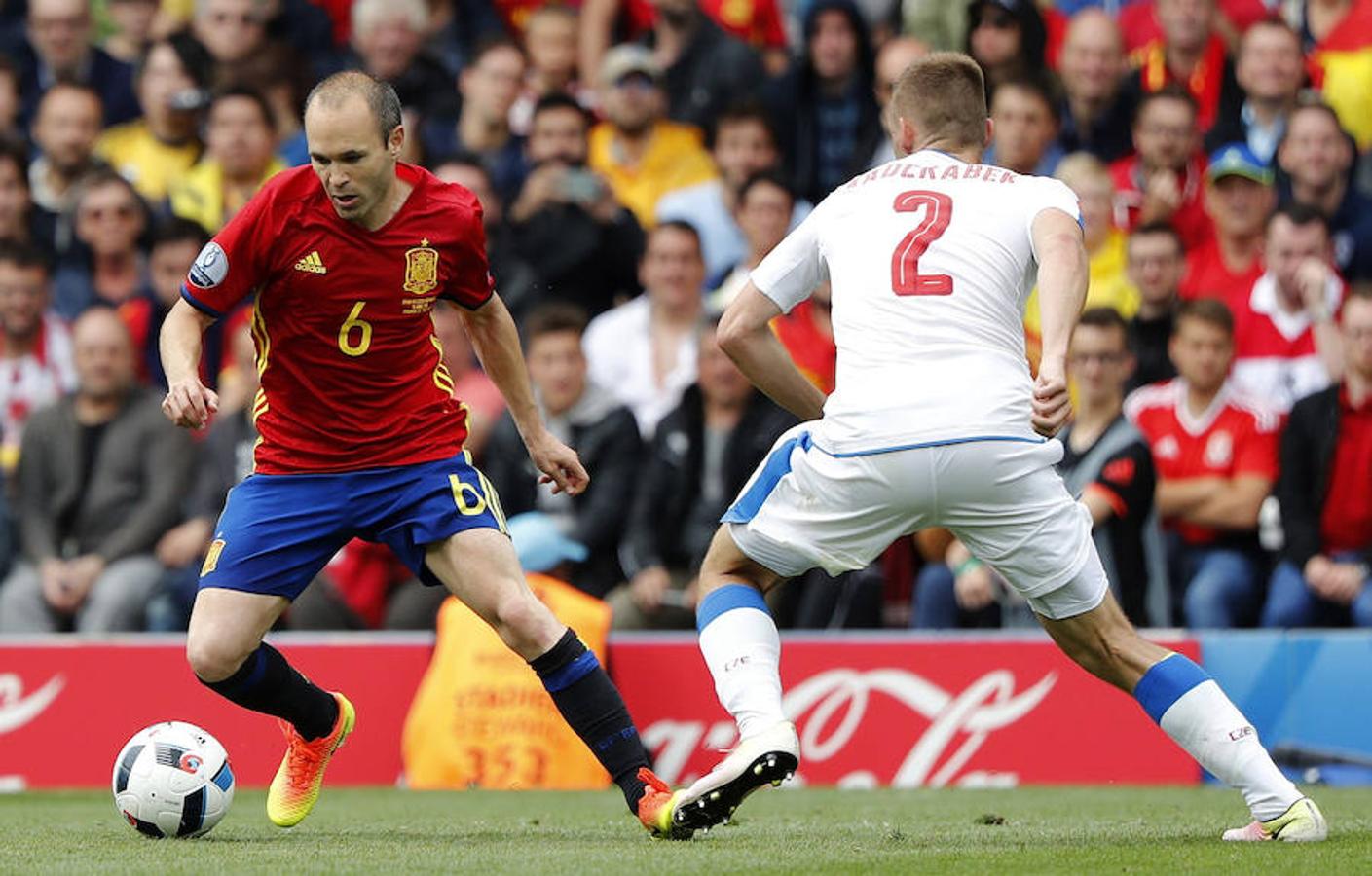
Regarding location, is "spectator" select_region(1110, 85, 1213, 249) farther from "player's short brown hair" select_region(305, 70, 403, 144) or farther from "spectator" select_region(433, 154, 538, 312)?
"player's short brown hair" select_region(305, 70, 403, 144)

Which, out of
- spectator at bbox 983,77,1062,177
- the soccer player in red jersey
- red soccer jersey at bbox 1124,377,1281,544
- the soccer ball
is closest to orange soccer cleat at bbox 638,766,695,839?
the soccer player in red jersey

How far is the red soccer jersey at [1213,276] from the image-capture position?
41.2 feet

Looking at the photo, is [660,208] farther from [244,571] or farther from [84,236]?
[244,571]

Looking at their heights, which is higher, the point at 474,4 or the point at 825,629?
the point at 474,4

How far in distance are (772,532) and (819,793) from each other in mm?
3996

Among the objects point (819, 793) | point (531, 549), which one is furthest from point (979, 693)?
point (531, 549)

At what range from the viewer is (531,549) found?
11.3 meters

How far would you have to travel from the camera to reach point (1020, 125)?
12742mm

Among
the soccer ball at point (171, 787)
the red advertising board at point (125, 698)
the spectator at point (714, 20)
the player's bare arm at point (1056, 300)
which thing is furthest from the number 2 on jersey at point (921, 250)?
the spectator at point (714, 20)

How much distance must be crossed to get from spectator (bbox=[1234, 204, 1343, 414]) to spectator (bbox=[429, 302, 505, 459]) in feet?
13.7

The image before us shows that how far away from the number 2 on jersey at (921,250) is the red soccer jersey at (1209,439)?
5253 millimetres

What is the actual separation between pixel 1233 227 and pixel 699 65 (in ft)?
13.3

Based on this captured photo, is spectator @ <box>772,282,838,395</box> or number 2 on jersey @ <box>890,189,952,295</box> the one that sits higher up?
number 2 on jersey @ <box>890,189,952,295</box>

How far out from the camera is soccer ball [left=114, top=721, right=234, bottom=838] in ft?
24.1
